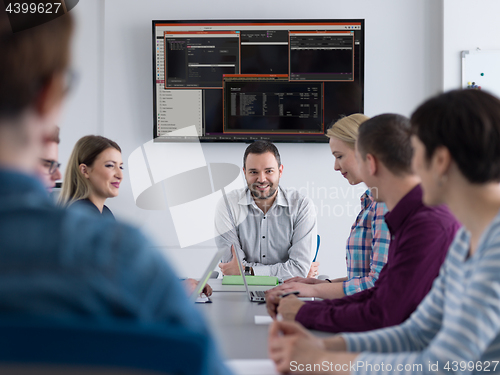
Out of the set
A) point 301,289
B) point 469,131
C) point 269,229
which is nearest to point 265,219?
point 269,229

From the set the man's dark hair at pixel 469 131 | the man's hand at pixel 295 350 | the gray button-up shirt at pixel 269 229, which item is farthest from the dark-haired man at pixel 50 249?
the gray button-up shirt at pixel 269 229

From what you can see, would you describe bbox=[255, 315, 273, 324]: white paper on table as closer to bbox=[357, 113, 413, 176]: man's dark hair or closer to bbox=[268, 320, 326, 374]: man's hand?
bbox=[268, 320, 326, 374]: man's hand

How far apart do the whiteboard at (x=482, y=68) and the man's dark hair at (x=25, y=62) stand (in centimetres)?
350

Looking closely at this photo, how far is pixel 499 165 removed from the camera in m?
0.92

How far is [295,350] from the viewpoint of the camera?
97 cm

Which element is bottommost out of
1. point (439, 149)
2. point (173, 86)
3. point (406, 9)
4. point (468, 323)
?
point (468, 323)

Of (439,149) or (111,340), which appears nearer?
(111,340)

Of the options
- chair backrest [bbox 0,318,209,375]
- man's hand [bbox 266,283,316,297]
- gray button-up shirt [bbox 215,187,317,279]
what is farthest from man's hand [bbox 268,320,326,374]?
gray button-up shirt [bbox 215,187,317,279]

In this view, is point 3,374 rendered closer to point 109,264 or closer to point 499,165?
point 109,264

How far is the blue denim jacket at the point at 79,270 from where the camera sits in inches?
15.8

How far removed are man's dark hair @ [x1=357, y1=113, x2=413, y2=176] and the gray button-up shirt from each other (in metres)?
1.30

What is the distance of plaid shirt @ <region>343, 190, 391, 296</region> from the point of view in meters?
1.83

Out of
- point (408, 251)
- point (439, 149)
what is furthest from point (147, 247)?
point (408, 251)

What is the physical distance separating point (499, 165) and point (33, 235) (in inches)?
36.0
